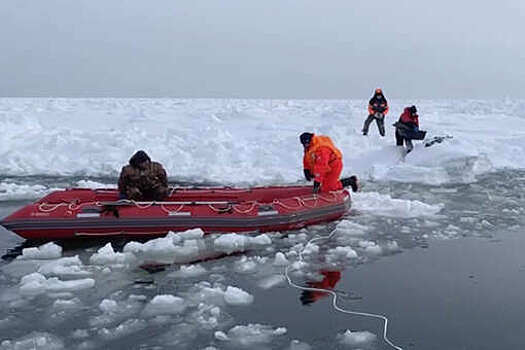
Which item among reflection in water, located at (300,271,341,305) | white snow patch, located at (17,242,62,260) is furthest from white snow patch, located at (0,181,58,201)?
reflection in water, located at (300,271,341,305)

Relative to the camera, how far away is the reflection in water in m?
4.30

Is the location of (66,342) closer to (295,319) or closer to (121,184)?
(295,319)

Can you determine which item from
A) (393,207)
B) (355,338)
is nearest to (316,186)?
(393,207)

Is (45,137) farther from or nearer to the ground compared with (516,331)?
farther from the ground

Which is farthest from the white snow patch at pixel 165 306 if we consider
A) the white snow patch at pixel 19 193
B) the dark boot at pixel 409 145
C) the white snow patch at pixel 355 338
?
the dark boot at pixel 409 145

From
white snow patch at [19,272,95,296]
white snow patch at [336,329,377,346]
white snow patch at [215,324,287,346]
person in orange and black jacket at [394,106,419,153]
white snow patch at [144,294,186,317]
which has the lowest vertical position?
white snow patch at [336,329,377,346]

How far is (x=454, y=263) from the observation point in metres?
5.21

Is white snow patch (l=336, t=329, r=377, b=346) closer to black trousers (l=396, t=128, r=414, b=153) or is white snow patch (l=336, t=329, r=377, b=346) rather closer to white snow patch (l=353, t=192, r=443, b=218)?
white snow patch (l=353, t=192, r=443, b=218)

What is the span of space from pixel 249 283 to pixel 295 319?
0.85m

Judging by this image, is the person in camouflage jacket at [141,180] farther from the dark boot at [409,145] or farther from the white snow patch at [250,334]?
the dark boot at [409,145]

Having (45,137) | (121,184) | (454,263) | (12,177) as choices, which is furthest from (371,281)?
(45,137)

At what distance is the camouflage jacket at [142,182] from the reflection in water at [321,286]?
2.61 m

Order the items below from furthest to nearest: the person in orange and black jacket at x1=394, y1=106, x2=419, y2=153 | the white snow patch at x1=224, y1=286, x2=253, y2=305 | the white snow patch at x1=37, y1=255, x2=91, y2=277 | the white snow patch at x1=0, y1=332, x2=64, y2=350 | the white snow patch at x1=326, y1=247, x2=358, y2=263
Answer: the person in orange and black jacket at x1=394, y1=106, x2=419, y2=153
the white snow patch at x1=326, y1=247, x2=358, y2=263
the white snow patch at x1=37, y1=255, x2=91, y2=277
the white snow patch at x1=224, y1=286, x2=253, y2=305
the white snow patch at x1=0, y1=332, x2=64, y2=350

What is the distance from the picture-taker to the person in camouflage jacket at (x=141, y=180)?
6320mm
